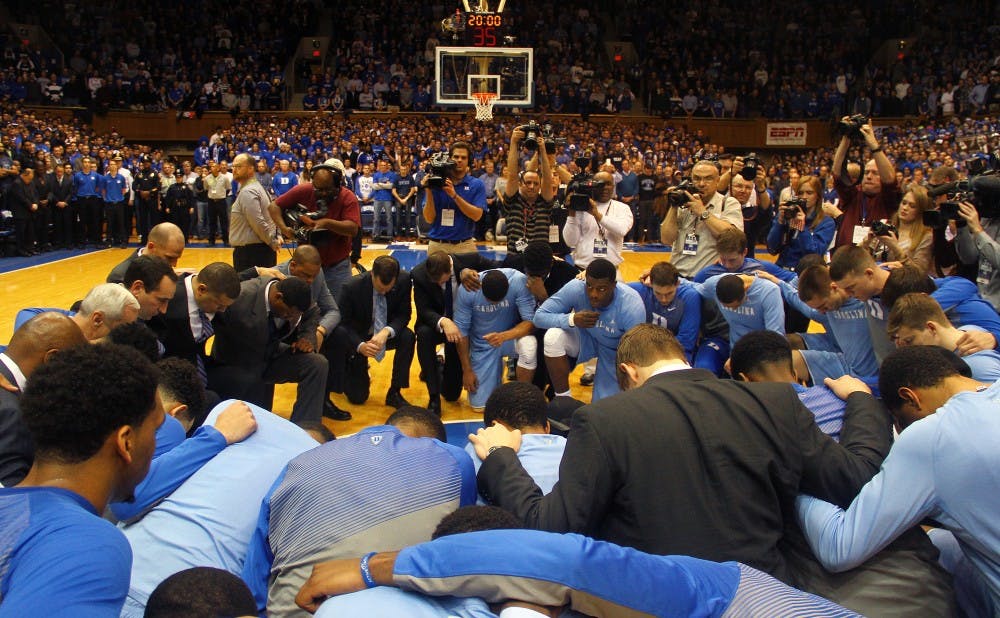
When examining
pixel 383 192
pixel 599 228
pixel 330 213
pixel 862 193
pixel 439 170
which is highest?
pixel 439 170

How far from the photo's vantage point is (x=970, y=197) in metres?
4.66

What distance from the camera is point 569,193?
604cm

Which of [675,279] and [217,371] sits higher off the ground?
[675,279]

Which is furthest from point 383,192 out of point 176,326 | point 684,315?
point 176,326

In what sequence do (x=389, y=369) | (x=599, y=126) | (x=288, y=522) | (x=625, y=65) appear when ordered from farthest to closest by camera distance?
1. (x=625, y=65)
2. (x=599, y=126)
3. (x=389, y=369)
4. (x=288, y=522)

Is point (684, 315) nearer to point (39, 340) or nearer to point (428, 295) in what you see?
point (428, 295)

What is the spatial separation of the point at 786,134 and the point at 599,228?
1880cm

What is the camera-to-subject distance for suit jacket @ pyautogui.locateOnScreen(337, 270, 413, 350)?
18.3 feet

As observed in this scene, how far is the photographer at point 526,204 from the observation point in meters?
6.37

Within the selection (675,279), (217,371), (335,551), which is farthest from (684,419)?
(217,371)

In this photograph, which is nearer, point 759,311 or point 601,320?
point 759,311

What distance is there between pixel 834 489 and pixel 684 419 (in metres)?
0.54

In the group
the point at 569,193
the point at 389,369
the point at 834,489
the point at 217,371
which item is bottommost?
the point at 389,369

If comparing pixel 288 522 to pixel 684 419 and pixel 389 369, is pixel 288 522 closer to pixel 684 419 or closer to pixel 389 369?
pixel 684 419
